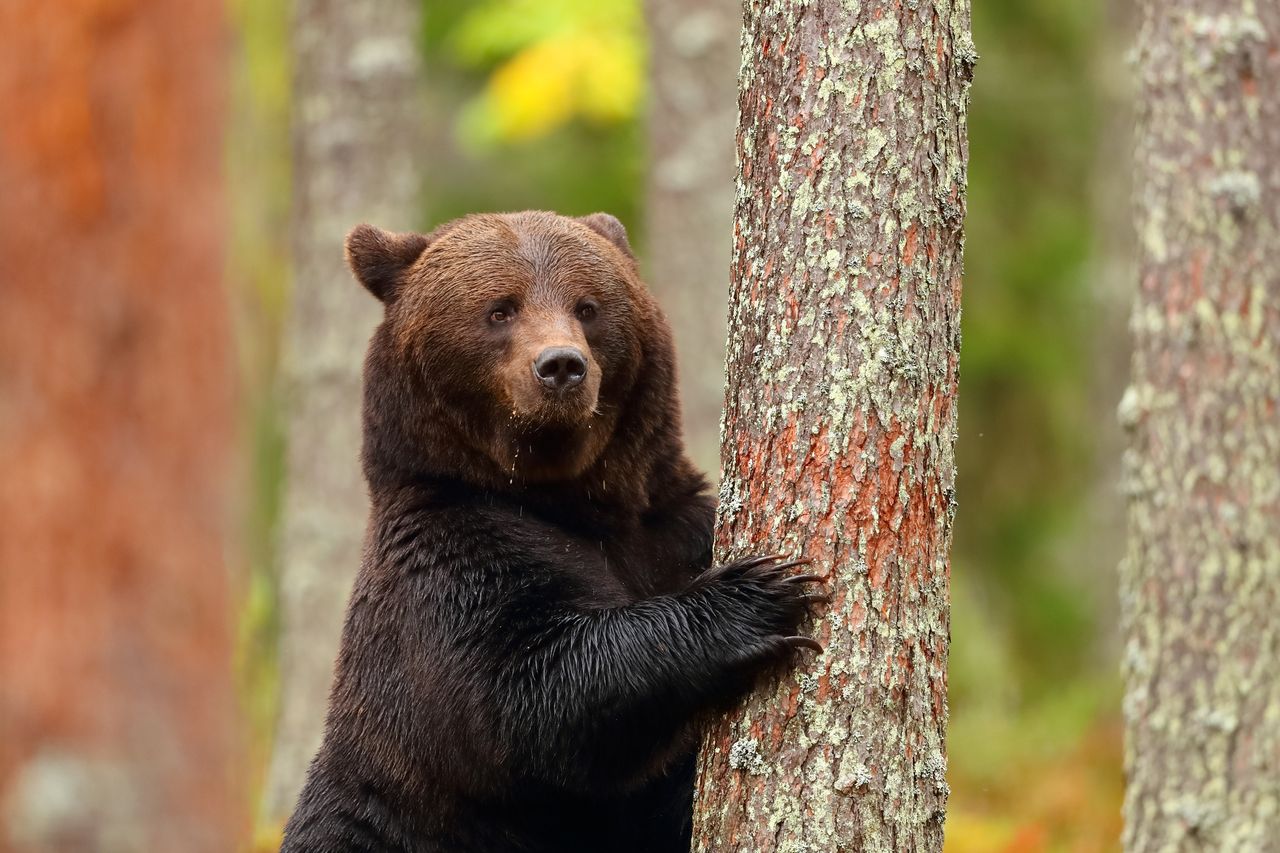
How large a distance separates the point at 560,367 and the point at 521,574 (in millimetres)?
638

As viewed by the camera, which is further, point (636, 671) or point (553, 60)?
point (553, 60)

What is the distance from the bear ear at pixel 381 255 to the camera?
5.78 metres

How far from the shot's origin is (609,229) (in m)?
6.04

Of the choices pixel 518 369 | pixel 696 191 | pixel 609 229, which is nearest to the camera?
pixel 518 369

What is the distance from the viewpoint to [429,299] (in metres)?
5.54

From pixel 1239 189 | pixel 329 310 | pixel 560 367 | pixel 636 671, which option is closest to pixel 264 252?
pixel 329 310

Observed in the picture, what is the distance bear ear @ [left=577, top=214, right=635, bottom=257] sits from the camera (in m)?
5.98

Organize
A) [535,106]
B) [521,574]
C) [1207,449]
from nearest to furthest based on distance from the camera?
[521,574]
[1207,449]
[535,106]

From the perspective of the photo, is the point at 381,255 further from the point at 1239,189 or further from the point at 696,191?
the point at 696,191

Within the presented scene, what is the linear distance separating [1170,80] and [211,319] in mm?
4106

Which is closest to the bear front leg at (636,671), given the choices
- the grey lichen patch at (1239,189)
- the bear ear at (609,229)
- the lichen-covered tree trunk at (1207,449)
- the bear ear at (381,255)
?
the bear ear at (381,255)

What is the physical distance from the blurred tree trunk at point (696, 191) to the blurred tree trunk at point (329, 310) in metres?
1.59

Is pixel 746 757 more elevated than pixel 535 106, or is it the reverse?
pixel 535 106

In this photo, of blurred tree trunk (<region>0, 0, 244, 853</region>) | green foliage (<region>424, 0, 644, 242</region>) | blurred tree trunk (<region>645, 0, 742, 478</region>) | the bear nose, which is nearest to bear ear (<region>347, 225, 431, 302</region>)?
the bear nose
